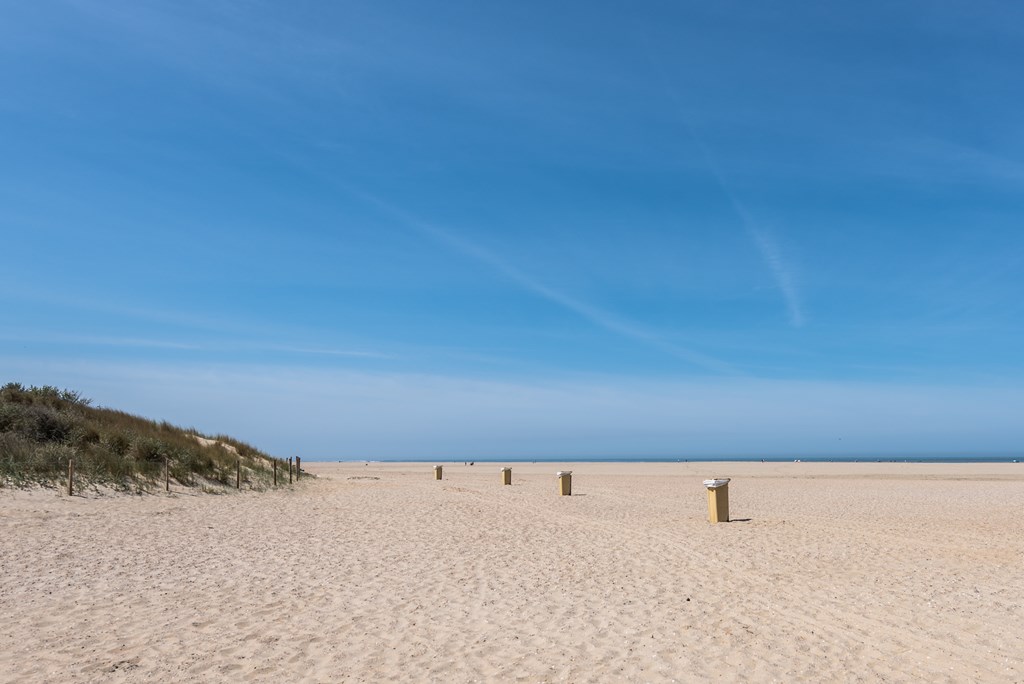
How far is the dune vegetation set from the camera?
1670 cm

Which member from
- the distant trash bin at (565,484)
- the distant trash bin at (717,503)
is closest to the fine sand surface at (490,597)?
the distant trash bin at (717,503)

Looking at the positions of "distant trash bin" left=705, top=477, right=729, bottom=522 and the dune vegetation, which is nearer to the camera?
"distant trash bin" left=705, top=477, right=729, bottom=522

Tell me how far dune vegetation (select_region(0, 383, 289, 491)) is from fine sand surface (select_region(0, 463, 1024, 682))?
1.56 m

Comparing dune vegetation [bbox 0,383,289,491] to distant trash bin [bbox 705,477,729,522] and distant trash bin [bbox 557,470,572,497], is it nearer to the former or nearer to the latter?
distant trash bin [bbox 557,470,572,497]

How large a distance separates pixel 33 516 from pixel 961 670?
49.0 ft

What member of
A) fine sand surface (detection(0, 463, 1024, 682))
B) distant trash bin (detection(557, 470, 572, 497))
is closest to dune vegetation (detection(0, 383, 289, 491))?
fine sand surface (detection(0, 463, 1024, 682))

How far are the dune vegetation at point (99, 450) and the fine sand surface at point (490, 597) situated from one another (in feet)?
5.11

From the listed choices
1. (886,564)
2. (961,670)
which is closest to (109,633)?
(961,670)

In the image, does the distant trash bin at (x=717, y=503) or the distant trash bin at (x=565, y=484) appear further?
the distant trash bin at (x=565, y=484)

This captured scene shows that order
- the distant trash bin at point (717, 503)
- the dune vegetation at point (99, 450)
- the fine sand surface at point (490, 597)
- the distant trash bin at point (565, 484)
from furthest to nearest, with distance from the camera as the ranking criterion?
the distant trash bin at point (565, 484) → the dune vegetation at point (99, 450) → the distant trash bin at point (717, 503) → the fine sand surface at point (490, 597)

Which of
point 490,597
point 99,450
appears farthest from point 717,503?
point 99,450

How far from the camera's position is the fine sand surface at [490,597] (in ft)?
19.2

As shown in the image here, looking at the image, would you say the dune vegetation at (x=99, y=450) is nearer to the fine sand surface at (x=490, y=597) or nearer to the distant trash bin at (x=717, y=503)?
the fine sand surface at (x=490, y=597)

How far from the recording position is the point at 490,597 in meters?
8.32
